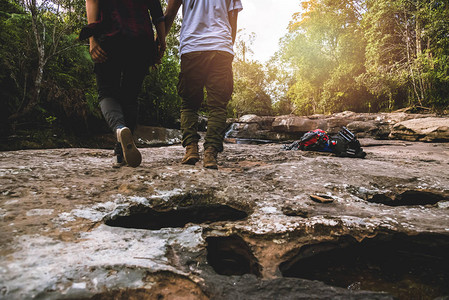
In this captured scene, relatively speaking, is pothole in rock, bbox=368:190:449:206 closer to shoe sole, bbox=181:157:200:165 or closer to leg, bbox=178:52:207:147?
shoe sole, bbox=181:157:200:165

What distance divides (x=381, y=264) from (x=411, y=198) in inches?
32.8

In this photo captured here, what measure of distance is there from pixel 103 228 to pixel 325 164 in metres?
1.75

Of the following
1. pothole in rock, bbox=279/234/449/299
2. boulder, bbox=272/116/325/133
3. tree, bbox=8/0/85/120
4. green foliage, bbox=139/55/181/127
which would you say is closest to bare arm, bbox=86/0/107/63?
pothole in rock, bbox=279/234/449/299

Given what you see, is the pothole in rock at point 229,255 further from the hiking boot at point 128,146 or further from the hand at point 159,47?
the hand at point 159,47

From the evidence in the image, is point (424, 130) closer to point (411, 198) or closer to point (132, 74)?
point (411, 198)

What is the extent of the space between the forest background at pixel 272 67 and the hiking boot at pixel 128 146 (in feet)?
9.76

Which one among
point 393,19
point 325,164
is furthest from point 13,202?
point 393,19

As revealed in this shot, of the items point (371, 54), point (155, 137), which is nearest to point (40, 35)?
point (155, 137)

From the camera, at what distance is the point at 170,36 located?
752 cm

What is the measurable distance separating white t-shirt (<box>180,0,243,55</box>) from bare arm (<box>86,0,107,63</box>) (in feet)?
2.13

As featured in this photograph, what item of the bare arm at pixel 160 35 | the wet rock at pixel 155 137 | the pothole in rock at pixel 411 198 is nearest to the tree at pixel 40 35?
the wet rock at pixel 155 137

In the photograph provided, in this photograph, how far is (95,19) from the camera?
1561 mm

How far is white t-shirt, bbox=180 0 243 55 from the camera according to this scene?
1.88 metres

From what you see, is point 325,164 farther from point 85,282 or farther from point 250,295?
point 85,282
